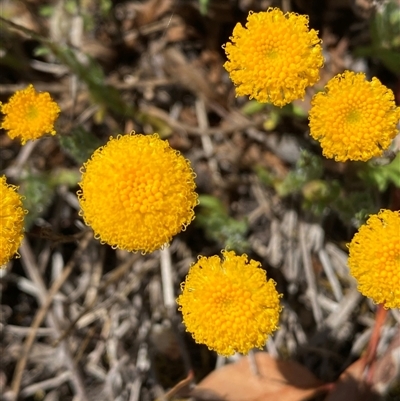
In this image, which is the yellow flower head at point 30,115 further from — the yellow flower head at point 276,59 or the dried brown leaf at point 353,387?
the dried brown leaf at point 353,387

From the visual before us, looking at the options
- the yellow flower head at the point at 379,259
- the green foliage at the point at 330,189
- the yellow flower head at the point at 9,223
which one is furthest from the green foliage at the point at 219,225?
the yellow flower head at the point at 9,223

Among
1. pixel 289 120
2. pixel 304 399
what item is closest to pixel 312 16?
pixel 289 120

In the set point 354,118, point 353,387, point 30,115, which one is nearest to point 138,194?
point 30,115

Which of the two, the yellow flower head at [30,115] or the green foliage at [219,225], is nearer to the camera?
the yellow flower head at [30,115]

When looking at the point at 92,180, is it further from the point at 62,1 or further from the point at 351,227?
the point at 62,1

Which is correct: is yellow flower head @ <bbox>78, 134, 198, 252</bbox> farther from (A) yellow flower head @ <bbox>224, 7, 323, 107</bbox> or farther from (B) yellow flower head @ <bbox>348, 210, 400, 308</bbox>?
(B) yellow flower head @ <bbox>348, 210, 400, 308</bbox>

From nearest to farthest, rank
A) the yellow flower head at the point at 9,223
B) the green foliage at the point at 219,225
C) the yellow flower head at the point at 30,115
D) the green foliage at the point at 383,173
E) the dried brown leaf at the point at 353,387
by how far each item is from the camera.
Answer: the yellow flower head at the point at 9,223 < the yellow flower head at the point at 30,115 < the green foliage at the point at 383,173 < the dried brown leaf at the point at 353,387 < the green foliage at the point at 219,225
